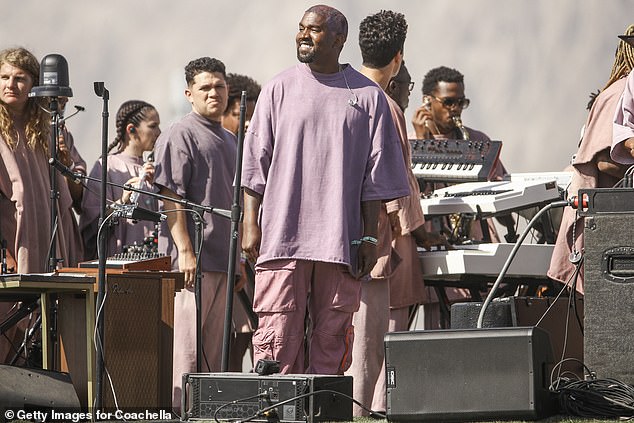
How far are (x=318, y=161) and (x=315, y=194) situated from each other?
0.13 meters

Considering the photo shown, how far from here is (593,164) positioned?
19.6 feet

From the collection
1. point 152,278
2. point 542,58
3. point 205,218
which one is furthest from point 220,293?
point 542,58

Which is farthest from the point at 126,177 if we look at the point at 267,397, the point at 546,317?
the point at 267,397

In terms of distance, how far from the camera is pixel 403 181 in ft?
18.4

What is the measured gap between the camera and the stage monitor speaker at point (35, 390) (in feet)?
15.8

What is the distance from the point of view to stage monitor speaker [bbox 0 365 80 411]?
15.8 feet

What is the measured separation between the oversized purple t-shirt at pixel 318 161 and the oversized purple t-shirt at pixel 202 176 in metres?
1.20

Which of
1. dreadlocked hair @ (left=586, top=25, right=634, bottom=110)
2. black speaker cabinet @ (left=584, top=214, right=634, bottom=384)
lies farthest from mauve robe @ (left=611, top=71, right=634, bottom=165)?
black speaker cabinet @ (left=584, top=214, right=634, bottom=384)

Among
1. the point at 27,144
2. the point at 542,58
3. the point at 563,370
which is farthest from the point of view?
the point at 542,58

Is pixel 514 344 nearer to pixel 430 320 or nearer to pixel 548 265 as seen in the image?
pixel 548 265

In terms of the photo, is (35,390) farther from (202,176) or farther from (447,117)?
(447,117)

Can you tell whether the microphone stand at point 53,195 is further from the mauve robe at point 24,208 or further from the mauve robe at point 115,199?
the mauve robe at point 115,199

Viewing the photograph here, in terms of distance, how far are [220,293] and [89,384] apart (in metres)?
1.39
